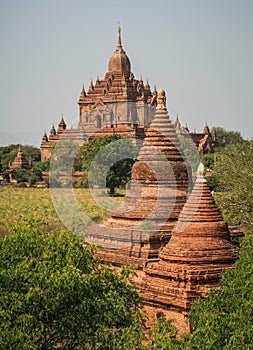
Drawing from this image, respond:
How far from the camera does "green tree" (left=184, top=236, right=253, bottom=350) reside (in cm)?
1254

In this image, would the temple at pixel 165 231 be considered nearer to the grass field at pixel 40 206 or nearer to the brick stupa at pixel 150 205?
the brick stupa at pixel 150 205

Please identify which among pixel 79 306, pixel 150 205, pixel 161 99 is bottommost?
pixel 79 306

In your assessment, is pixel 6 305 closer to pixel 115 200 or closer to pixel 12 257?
pixel 12 257

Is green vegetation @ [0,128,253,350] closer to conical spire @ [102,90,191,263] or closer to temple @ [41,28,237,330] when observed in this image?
temple @ [41,28,237,330]

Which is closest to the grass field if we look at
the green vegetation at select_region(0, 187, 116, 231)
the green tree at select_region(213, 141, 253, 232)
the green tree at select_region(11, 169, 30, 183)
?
the green vegetation at select_region(0, 187, 116, 231)

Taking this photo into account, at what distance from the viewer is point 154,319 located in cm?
1728

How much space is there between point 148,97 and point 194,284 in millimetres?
55648

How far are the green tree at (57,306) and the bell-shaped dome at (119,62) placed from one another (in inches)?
2258

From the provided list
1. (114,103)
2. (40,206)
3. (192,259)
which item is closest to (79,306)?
(192,259)

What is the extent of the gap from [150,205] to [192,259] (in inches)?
172

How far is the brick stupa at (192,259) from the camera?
56.9ft

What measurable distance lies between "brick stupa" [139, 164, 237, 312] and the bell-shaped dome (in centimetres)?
5317

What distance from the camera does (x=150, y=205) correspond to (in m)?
21.9

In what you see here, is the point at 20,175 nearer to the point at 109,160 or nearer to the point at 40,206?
the point at 109,160
